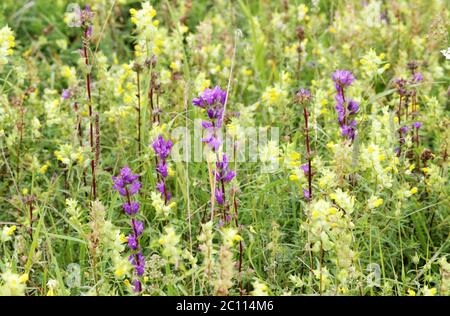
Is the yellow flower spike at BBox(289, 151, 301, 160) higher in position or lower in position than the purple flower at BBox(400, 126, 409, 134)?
lower

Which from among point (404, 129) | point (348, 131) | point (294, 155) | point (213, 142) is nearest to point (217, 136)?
point (213, 142)

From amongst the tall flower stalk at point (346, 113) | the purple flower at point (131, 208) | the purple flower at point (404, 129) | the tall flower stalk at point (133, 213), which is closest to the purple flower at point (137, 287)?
the tall flower stalk at point (133, 213)

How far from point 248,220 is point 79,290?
767mm

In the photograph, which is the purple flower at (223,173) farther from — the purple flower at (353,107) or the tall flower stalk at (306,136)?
the purple flower at (353,107)

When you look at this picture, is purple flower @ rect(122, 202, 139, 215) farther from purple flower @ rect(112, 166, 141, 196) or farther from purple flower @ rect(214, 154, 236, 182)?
purple flower @ rect(214, 154, 236, 182)

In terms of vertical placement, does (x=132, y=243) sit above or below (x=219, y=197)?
below

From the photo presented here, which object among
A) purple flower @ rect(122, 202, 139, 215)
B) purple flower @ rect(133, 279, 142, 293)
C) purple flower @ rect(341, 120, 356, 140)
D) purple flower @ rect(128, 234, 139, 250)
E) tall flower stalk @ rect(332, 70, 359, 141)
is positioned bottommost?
purple flower @ rect(133, 279, 142, 293)

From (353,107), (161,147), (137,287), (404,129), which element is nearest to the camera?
(137,287)

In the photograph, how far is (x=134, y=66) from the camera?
326 centimetres

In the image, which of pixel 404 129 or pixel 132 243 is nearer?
pixel 132 243

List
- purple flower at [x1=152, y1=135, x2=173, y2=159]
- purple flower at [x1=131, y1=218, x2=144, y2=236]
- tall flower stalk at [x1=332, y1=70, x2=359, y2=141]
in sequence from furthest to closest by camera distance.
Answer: tall flower stalk at [x1=332, y1=70, x2=359, y2=141] → purple flower at [x1=152, y1=135, x2=173, y2=159] → purple flower at [x1=131, y1=218, x2=144, y2=236]

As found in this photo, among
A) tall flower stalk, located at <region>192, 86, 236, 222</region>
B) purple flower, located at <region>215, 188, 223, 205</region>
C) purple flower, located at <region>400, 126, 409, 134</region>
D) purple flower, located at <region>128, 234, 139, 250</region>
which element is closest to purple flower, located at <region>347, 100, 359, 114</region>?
purple flower, located at <region>400, 126, 409, 134</region>

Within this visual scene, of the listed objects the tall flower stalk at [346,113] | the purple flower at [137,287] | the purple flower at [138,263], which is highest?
the tall flower stalk at [346,113]

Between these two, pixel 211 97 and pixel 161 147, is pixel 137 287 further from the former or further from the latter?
pixel 211 97
